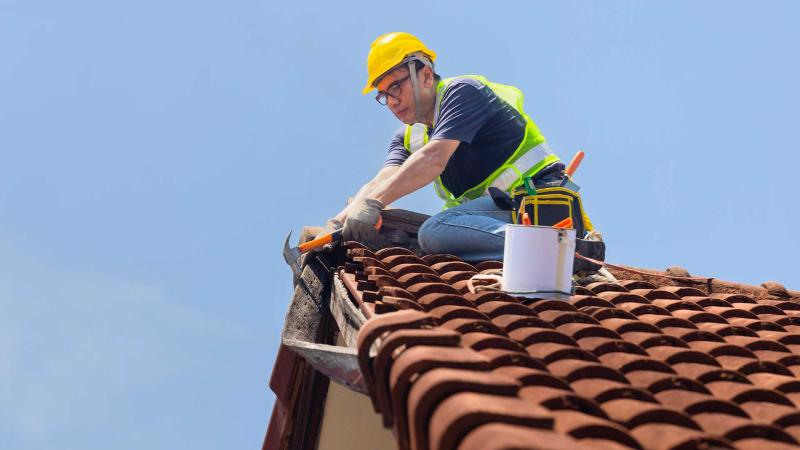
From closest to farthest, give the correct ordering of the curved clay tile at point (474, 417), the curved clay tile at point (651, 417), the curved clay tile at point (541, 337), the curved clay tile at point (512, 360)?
the curved clay tile at point (474, 417), the curved clay tile at point (651, 417), the curved clay tile at point (512, 360), the curved clay tile at point (541, 337)

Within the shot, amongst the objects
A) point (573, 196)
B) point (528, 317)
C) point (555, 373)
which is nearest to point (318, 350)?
point (528, 317)

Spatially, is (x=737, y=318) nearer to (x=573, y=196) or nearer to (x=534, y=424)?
(x=573, y=196)

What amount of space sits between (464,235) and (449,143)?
69 centimetres

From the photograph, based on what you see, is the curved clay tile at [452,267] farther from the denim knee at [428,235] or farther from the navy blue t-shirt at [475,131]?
the navy blue t-shirt at [475,131]

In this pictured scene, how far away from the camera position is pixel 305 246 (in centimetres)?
688

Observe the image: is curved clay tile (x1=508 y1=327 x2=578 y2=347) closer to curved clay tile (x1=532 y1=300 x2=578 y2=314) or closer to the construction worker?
curved clay tile (x1=532 y1=300 x2=578 y2=314)

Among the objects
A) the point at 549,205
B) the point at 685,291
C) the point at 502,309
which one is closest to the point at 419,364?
the point at 502,309

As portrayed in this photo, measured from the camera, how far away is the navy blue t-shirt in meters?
6.91

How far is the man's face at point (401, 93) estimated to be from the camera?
7285 mm

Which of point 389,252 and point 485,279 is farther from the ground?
point 389,252

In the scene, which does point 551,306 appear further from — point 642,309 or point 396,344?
point 396,344

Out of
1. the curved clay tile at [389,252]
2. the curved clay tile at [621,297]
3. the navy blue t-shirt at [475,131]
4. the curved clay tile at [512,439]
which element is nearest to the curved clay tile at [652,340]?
the curved clay tile at [621,297]

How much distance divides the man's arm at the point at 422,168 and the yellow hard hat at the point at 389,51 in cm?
74

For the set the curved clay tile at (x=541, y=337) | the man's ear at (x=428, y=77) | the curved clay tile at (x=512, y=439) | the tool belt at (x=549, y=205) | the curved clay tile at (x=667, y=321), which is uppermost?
the man's ear at (x=428, y=77)
